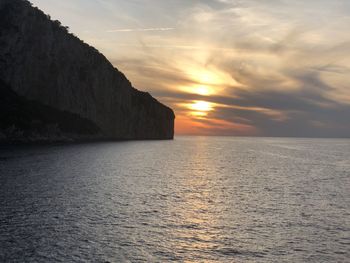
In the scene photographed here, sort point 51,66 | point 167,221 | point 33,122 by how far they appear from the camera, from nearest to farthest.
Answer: point 167,221, point 33,122, point 51,66

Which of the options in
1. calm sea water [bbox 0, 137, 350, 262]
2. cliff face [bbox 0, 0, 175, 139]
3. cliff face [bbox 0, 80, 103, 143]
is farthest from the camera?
cliff face [bbox 0, 0, 175, 139]

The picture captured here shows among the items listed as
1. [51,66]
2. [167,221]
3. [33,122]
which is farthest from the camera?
[51,66]

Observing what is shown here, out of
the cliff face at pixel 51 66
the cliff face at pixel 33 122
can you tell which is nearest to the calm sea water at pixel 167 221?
the cliff face at pixel 33 122

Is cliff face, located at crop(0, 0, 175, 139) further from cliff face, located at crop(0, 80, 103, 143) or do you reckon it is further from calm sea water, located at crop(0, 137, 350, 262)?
calm sea water, located at crop(0, 137, 350, 262)

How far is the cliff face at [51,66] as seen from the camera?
130 meters

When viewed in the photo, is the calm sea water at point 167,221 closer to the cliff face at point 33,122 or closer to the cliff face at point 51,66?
the cliff face at point 33,122

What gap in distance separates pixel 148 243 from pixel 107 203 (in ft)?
41.5

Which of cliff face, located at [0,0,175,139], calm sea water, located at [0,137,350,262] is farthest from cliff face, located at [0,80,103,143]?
calm sea water, located at [0,137,350,262]

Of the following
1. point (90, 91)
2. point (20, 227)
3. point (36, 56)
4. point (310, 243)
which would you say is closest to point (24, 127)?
point (36, 56)

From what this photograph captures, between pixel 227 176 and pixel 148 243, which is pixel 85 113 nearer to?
pixel 227 176

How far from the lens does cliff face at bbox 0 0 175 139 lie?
427ft

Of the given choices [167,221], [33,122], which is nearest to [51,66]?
[33,122]

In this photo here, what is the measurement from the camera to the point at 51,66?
14512cm

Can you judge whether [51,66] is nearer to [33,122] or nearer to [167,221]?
[33,122]
